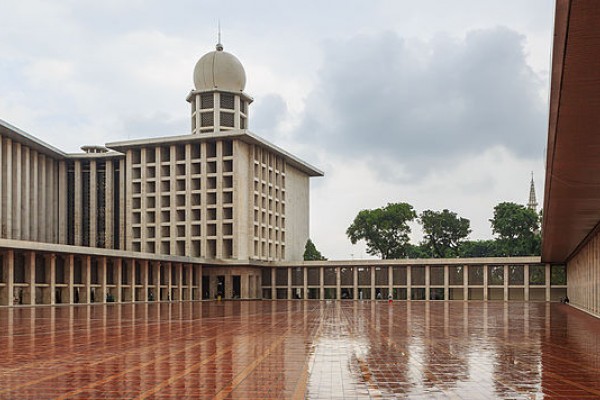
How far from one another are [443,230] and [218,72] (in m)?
32.3

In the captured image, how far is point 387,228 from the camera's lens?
77.9 meters

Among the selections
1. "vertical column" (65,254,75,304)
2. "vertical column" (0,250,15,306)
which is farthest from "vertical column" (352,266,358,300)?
"vertical column" (0,250,15,306)

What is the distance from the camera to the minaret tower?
221 ft

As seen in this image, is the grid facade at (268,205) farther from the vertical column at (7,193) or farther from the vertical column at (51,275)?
the vertical column at (51,275)

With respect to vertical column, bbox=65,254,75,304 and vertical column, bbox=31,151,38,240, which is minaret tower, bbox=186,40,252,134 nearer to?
vertical column, bbox=31,151,38,240

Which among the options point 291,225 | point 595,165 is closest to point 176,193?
point 291,225

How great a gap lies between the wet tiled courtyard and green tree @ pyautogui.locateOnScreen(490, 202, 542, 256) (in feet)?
195

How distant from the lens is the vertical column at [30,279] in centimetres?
4047

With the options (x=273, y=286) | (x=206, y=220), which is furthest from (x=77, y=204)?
(x=273, y=286)

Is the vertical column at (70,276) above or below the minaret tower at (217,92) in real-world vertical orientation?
below

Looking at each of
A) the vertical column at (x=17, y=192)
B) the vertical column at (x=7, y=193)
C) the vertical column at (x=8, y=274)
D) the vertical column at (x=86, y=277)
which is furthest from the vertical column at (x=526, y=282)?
the vertical column at (x=17, y=192)

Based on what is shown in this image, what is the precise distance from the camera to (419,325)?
2253 centimetres

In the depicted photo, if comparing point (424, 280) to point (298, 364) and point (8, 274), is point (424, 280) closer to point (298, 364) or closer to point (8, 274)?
point (8, 274)

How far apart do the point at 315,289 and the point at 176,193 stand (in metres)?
15.7
